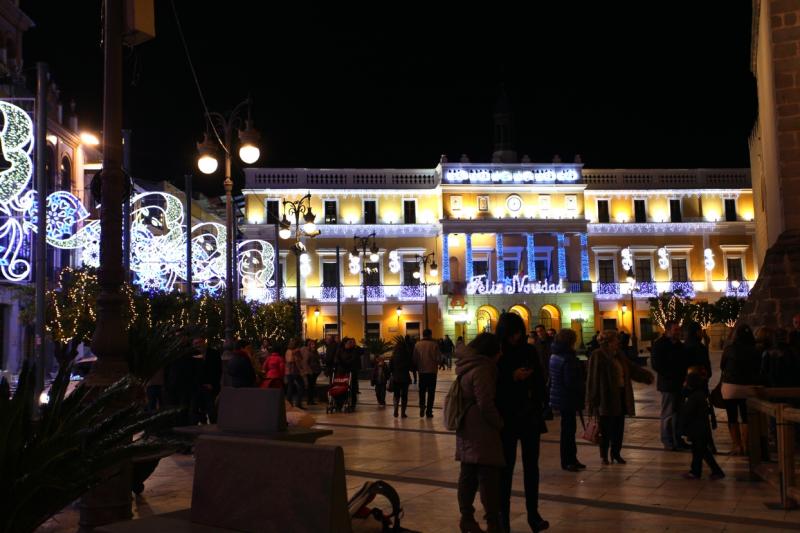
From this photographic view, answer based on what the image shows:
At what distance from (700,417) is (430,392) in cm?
720

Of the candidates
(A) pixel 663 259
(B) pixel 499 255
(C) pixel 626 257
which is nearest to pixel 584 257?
(C) pixel 626 257

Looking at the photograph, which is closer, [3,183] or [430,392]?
[430,392]

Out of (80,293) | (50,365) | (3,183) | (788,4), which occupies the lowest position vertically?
(50,365)

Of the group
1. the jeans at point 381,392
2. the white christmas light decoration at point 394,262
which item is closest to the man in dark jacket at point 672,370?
the jeans at point 381,392

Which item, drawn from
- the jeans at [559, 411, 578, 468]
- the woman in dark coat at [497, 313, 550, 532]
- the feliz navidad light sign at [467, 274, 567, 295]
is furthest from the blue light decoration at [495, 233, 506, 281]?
the woman in dark coat at [497, 313, 550, 532]

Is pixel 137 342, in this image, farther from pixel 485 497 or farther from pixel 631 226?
pixel 631 226

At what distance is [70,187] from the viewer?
36.7m

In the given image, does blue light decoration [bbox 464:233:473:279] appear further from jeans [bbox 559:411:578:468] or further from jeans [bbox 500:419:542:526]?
jeans [bbox 500:419:542:526]

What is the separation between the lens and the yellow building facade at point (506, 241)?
158ft

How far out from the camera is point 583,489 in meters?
7.79

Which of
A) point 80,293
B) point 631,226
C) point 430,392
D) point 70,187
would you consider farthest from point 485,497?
point 631,226

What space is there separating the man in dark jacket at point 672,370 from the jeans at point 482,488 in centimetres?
489

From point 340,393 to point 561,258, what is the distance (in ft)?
113

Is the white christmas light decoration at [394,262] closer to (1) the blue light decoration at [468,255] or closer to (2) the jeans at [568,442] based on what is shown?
(1) the blue light decoration at [468,255]
